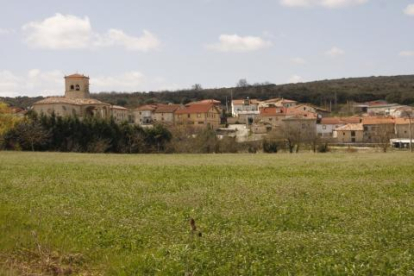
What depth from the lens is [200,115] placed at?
152 metres

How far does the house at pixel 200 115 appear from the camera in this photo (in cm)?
15075

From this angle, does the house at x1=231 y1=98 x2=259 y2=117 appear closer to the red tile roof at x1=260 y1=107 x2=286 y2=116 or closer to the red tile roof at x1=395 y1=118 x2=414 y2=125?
the red tile roof at x1=260 y1=107 x2=286 y2=116

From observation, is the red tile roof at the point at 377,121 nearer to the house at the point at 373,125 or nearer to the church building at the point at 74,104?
the house at the point at 373,125

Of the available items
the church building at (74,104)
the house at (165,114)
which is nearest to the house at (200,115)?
the house at (165,114)

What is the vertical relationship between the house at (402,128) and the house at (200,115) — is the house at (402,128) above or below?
below

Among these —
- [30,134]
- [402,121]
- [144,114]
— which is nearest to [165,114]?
[144,114]

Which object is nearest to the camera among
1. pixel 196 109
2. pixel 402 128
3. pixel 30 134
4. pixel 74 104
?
pixel 30 134

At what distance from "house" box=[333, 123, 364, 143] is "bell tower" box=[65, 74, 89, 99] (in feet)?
251

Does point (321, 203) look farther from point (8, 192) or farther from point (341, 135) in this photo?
point (341, 135)

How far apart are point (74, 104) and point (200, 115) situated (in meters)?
40.0

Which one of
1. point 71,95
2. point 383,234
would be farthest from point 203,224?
point 71,95

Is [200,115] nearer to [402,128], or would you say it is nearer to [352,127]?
[352,127]

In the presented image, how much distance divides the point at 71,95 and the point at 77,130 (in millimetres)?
64953

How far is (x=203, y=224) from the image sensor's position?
16047mm
